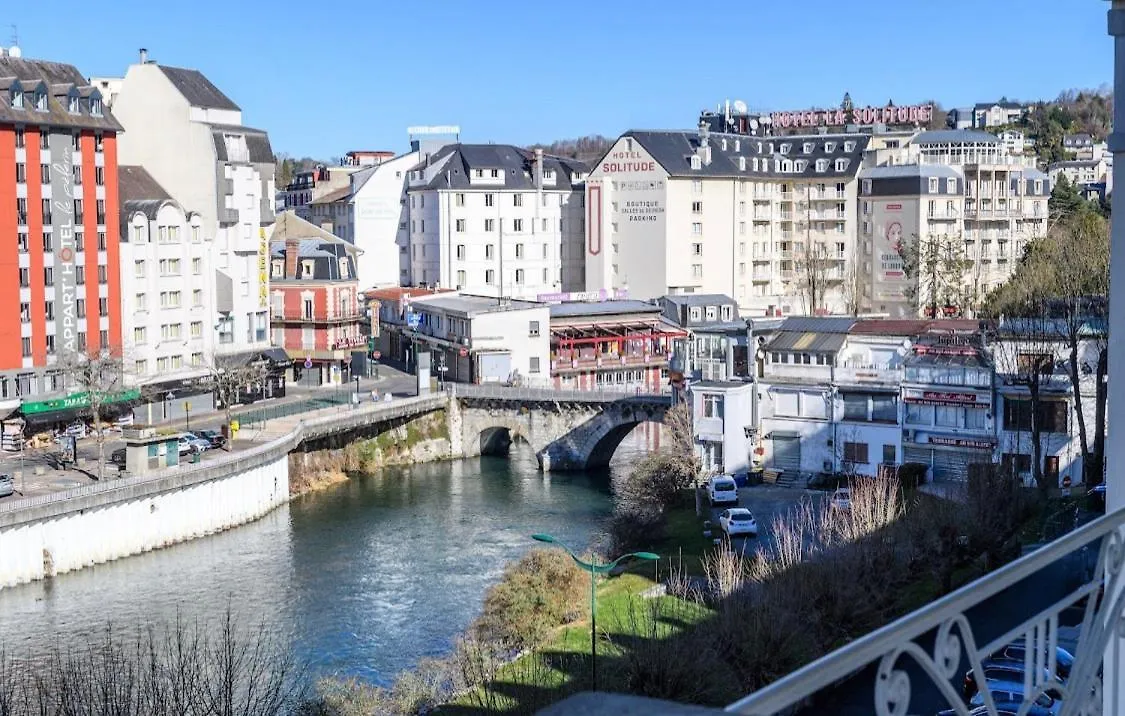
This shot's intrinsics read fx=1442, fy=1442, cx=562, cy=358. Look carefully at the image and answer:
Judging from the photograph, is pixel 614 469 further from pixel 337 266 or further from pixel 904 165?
pixel 904 165

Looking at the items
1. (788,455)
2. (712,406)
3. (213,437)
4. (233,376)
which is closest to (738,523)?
(712,406)

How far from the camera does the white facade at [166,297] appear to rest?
36312 millimetres

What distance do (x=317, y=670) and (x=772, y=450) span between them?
15.8 meters

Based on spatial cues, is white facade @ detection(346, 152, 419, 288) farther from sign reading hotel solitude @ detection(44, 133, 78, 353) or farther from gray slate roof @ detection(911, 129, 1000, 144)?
sign reading hotel solitude @ detection(44, 133, 78, 353)

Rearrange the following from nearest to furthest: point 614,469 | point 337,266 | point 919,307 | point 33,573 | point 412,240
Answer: point 33,573, point 614,469, point 337,266, point 919,307, point 412,240

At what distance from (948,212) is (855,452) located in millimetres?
22293

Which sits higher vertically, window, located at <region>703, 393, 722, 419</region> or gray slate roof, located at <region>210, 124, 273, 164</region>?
gray slate roof, located at <region>210, 124, 273, 164</region>

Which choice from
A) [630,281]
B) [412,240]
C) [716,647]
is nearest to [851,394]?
[716,647]

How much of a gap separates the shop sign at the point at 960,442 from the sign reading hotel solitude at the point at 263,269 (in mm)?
20238

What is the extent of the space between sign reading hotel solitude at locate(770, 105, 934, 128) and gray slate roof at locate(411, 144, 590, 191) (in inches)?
460

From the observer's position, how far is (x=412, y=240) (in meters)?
57.1

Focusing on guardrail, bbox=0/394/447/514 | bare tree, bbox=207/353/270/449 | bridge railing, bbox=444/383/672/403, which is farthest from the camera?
bridge railing, bbox=444/383/672/403

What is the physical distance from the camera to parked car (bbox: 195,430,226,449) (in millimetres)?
32812

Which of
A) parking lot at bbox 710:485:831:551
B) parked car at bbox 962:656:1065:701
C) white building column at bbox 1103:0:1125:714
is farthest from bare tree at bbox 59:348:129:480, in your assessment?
white building column at bbox 1103:0:1125:714
